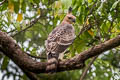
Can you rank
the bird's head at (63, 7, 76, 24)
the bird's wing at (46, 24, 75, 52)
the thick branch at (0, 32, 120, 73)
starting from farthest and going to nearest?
the bird's head at (63, 7, 76, 24) → the bird's wing at (46, 24, 75, 52) → the thick branch at (0, 32, 120, 73)

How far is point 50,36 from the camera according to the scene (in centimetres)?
597

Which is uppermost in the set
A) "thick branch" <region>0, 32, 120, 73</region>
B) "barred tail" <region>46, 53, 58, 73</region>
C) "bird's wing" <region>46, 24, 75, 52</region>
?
"thick branch" <region>0, 32, 120, 73</region>

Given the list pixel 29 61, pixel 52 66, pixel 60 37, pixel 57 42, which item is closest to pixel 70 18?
pixel 60 37

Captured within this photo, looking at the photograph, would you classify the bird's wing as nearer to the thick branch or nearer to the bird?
the bird

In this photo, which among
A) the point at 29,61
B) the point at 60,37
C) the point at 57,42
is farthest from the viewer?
the point at 60,37

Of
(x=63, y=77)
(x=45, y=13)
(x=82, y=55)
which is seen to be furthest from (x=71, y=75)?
(x=82, y=55)

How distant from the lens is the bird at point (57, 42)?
4.81 m

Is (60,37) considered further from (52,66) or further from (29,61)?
(29,61)

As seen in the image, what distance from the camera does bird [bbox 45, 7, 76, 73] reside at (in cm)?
481

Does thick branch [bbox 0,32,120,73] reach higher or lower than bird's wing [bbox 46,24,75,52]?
higher

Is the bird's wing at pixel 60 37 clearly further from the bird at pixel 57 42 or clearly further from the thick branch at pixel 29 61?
the thick branch at pixel 29 61

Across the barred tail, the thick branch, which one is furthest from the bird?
the thick branch

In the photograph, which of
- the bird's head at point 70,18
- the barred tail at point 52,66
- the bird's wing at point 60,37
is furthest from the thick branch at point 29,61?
the bird's head at point 70,18

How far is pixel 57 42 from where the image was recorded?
18.9 feet
